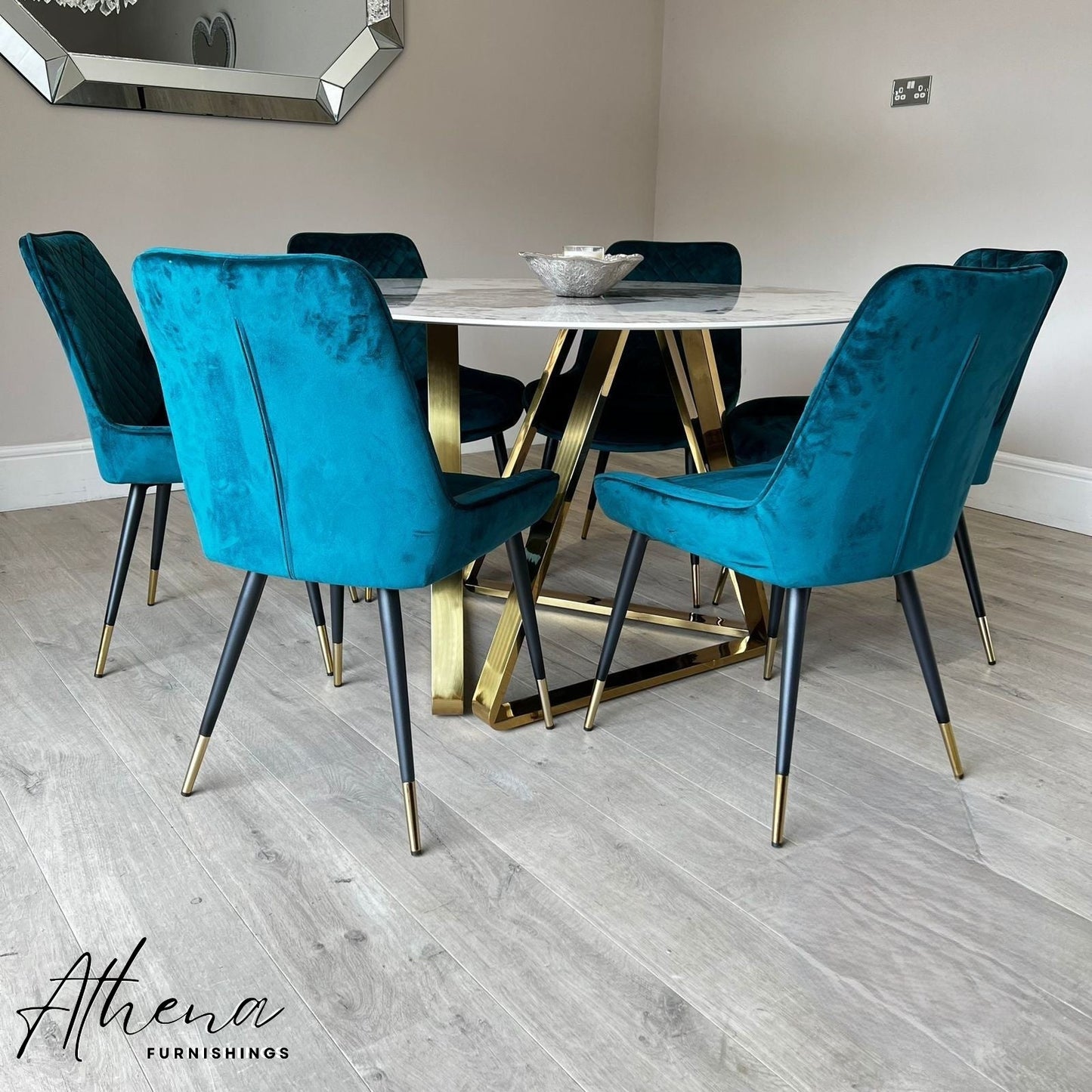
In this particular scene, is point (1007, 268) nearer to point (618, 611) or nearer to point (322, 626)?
point (618, 611)

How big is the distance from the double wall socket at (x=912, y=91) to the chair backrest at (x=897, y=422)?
228cm

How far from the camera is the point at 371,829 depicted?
1644 millimetres

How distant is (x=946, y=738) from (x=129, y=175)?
299 cm

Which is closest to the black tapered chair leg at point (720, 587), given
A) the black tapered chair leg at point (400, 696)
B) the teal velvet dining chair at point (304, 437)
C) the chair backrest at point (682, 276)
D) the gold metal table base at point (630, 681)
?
the gold metal table base at point (630, 681)

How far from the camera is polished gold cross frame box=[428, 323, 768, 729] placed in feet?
6.65

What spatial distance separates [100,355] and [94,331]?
0.05 metres

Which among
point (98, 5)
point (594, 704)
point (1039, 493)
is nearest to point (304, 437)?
point (594, 704)

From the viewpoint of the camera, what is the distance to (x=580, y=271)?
2.16 m

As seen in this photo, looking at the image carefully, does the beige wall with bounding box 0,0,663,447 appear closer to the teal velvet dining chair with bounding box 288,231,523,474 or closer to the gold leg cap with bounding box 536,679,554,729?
the teal velvet dining chair with bounding box 288,231,523,474

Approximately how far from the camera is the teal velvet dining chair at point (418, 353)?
2.70 metres

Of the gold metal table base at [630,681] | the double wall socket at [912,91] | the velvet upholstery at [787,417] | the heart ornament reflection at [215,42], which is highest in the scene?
the heart ornament reflection at [215,42]

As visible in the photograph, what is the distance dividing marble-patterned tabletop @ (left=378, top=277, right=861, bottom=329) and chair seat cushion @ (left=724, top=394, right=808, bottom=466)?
0.86 ft

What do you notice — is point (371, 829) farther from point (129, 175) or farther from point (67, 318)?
point (129, 175)

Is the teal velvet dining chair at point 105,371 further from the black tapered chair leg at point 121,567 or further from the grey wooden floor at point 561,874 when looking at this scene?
the grey wooden floor at point 561,874
